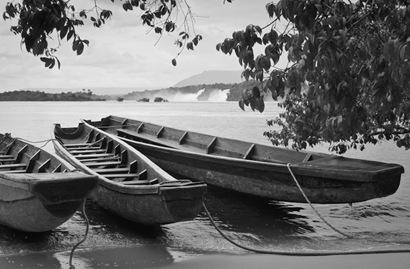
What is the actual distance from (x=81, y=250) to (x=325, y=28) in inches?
204

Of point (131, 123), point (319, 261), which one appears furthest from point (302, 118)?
point (131, 123)

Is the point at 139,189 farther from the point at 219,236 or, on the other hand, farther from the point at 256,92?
the point at 256,92

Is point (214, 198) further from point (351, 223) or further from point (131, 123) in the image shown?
point (131, 123)

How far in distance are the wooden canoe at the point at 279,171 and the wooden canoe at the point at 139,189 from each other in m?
1.42

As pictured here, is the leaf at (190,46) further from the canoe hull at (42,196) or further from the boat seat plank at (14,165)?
the boat seat plank at (14,165)

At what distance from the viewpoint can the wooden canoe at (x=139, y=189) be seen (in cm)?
626

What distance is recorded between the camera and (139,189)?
6.68 metres

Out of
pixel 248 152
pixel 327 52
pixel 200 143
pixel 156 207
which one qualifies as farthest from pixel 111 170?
pixel 327 52

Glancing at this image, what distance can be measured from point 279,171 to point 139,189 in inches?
113

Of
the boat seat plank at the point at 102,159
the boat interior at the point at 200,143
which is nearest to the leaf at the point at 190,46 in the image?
the boat interior at the point at 200,143

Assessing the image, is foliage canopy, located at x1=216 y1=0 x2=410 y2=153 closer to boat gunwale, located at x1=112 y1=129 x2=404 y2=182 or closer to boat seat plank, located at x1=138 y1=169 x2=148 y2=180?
boat gunwale, located at x1=112 y1=129 x2=404 y2=182

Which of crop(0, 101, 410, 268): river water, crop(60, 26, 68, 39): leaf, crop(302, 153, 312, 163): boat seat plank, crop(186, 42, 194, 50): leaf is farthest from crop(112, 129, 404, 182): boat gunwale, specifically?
crop(60, 26, 68, 39): leaf

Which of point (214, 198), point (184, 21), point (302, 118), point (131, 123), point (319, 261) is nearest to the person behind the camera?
point (184, 21)

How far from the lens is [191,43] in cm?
559
